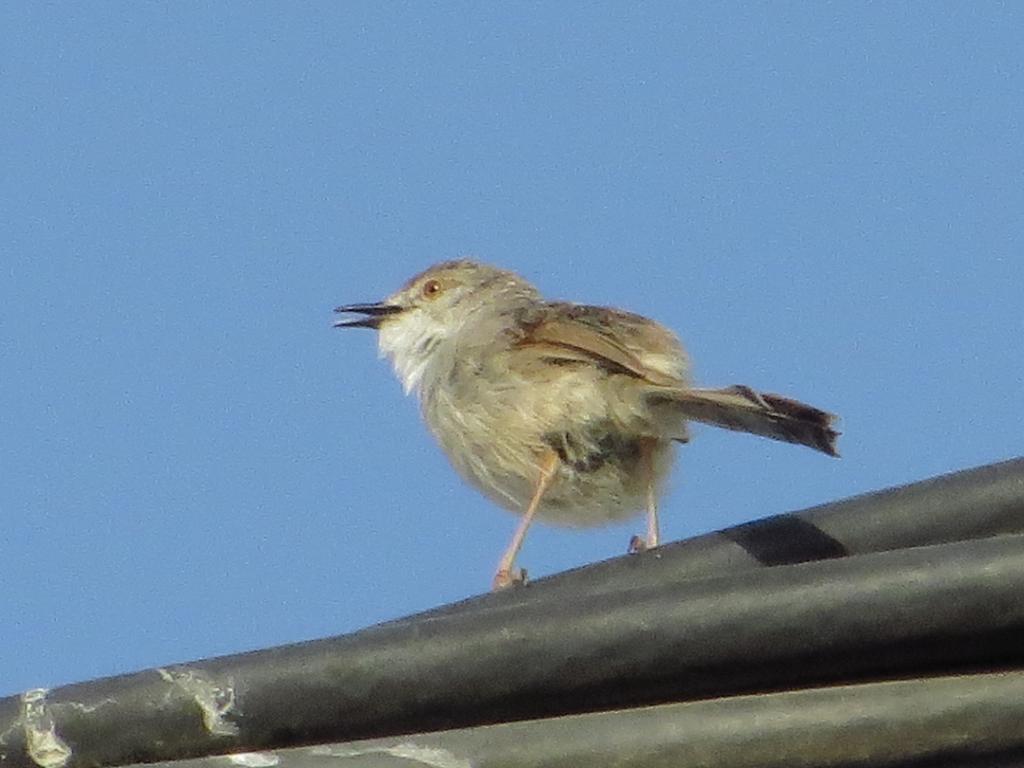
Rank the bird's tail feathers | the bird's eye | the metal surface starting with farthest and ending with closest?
the bird's eye, the bird's tail feathers, the metal surface

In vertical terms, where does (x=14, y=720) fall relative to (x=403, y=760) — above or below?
above

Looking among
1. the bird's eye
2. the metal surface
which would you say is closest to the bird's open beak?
the bird's eye

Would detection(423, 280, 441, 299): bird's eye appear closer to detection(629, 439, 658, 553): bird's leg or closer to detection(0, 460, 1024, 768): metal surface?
detection(629, 439, 658, 553): bird's leg

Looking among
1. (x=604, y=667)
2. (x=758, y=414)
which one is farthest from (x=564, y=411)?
(x=604, y=667)

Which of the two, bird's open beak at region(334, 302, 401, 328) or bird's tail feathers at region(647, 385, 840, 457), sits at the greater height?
bird's open beak at region(334, 302, 401, 328)

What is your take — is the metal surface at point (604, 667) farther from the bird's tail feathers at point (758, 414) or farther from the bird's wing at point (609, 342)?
the bird's wing at point (609, 342)

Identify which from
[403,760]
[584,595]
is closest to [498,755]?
[403,760]

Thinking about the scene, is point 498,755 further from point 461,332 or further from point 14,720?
point 461,332
